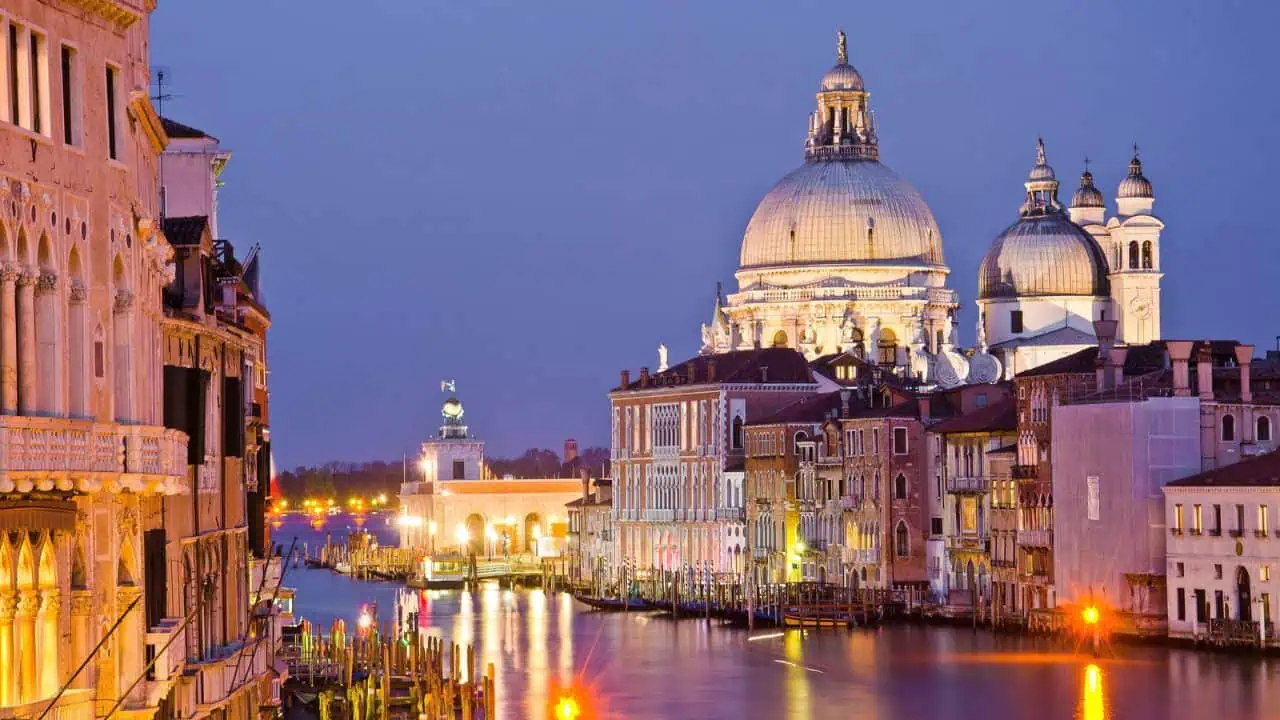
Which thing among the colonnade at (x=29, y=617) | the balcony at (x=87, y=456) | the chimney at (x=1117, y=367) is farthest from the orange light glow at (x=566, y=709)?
the colonnade at (x=29, y=617)

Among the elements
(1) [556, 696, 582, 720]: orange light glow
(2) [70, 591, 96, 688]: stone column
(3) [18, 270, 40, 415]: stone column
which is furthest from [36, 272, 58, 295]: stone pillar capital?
(1) [556, 696, 582, 720]: orange light glow

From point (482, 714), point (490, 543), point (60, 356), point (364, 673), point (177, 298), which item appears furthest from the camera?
point (490, 543)

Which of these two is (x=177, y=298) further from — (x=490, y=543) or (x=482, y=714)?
(x=490, y=543)

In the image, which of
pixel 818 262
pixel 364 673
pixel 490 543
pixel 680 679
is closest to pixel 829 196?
pixel 818 262

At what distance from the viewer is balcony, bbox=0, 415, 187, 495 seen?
13422 mm

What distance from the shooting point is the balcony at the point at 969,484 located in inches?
2368

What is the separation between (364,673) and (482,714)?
10.8 feet

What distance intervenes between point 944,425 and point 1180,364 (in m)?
12.4

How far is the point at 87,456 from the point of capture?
14.5 m

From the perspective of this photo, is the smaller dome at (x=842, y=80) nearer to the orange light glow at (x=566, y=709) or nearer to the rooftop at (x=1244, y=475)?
the rooftop at (x=1244, y=475)

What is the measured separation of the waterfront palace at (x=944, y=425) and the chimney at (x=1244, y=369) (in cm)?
11

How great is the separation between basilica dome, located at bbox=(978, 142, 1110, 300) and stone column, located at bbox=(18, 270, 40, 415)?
239 feet

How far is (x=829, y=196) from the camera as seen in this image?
89.3 meters

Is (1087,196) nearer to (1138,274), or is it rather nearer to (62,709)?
(1138,274)
